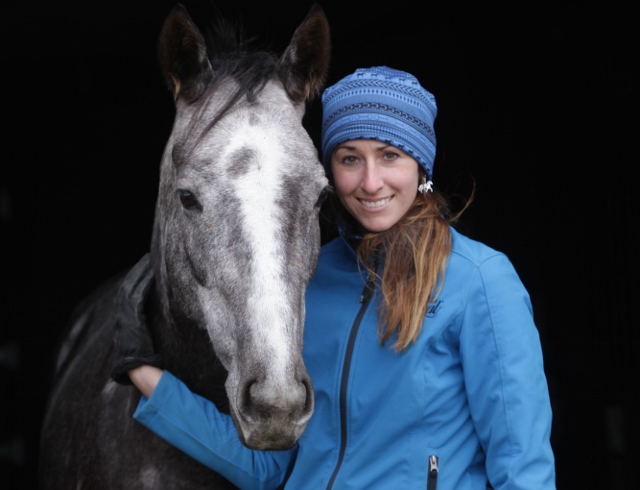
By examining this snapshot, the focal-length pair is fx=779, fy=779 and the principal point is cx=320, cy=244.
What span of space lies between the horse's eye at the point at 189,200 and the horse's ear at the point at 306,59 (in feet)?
1.72

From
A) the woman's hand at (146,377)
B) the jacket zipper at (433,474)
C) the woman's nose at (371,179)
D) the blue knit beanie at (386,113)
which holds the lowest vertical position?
the woman's hand at (146,377)

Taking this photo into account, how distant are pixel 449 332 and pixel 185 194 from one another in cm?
A: 78

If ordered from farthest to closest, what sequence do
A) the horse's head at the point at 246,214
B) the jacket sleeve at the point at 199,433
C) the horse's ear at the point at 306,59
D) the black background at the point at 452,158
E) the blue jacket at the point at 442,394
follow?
the black background at the point at 452,158, the horse's ear at the point at 306,59, the jacket sleeve at the point at 199,433, the blue jacket at the point at 442,394, the horse's head at the point at 246,214

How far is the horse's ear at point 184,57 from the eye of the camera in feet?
7.44

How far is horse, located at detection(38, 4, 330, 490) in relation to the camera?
5.88 feet

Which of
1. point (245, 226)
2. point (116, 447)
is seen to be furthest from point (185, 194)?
point (116, 447)

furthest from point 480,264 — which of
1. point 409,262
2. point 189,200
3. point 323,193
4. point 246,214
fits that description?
point 189,200

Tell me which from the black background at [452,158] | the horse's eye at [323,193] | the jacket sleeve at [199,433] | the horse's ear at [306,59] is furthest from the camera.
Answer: the black background at [452,158]

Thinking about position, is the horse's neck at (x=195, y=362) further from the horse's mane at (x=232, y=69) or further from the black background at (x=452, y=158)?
the black background at (x=452, y=158)

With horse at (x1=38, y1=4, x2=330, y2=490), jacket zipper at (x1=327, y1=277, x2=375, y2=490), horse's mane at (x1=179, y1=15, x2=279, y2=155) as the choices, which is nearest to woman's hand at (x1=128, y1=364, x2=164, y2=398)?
horse at (x1=38, y1=4, x2=330, y2=490)

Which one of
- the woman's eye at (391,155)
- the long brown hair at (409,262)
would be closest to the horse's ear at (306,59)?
the woman's eye at (391,155)

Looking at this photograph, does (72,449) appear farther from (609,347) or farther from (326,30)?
(609,347)

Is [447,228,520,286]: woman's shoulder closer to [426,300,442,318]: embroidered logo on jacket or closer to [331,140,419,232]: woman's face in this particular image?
[426,300,442,318]: embroidered logo on jacket

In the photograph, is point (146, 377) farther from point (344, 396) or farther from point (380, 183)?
point (380, 183)
